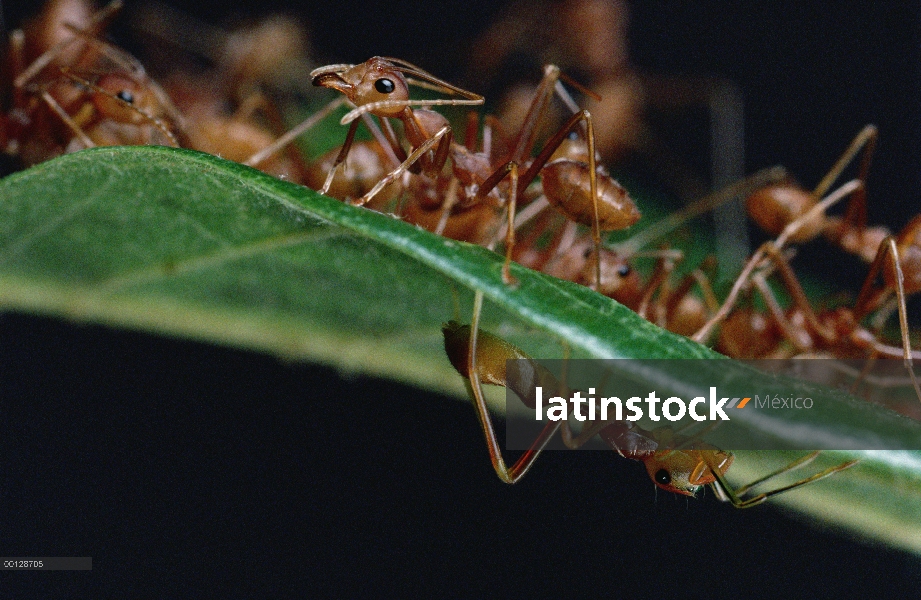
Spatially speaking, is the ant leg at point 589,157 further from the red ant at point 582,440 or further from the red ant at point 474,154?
the red ant at point 582,440

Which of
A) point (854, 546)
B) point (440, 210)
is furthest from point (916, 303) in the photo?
point (440, 210)

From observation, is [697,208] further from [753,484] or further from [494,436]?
[494,436]

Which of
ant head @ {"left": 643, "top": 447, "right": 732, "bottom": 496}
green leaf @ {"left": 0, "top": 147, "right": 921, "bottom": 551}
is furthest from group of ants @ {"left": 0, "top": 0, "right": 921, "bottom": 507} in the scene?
green leaf @ {"left": 0, "top": 147, "right": 921, "bottom": 551}

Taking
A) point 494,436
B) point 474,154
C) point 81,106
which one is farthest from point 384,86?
point 81,106

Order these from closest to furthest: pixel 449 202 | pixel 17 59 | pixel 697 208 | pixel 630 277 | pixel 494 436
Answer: pixel 494 436
pixel 449 202
pixel 630 277
pixel 17 59
pixel 697 208

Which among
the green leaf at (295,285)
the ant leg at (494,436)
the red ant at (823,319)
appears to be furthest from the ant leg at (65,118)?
the red ant at (823,319)

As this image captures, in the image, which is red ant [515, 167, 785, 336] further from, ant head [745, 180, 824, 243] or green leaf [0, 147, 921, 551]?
ant head [745, 180, 824, 243]

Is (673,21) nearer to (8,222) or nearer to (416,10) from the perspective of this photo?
(416,10)

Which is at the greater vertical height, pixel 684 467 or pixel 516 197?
pixel 516 197
